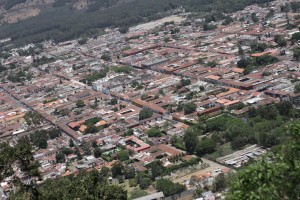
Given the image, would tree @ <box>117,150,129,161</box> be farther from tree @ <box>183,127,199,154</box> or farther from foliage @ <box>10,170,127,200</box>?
foliage @ <box>10,170,127,200</box>

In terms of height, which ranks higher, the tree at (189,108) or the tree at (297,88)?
the tree at (297,88)

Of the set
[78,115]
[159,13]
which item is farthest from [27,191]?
[159,13]

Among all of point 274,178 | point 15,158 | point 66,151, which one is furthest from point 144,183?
point 274,178

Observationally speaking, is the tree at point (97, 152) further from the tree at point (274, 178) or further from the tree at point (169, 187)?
the tree at point (274, 178)

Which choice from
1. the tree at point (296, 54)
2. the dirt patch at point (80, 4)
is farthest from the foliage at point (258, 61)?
the dirt patch at point (80, 4)

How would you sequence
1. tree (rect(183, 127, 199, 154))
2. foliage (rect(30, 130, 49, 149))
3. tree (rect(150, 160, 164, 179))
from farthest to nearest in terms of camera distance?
foliage (rect(30, 130, 49, 149))
tree (rect(183, 127, 199, 154))
tree (rect(150, 160, 164, 179))

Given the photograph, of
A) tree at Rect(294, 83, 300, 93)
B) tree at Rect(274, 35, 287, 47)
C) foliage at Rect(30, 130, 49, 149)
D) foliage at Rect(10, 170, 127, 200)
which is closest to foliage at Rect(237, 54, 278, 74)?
tree at Rect(274, 35, 287, 47)

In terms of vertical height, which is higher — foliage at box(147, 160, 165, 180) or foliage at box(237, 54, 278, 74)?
foliage at box(147, 160, 165, 180)
